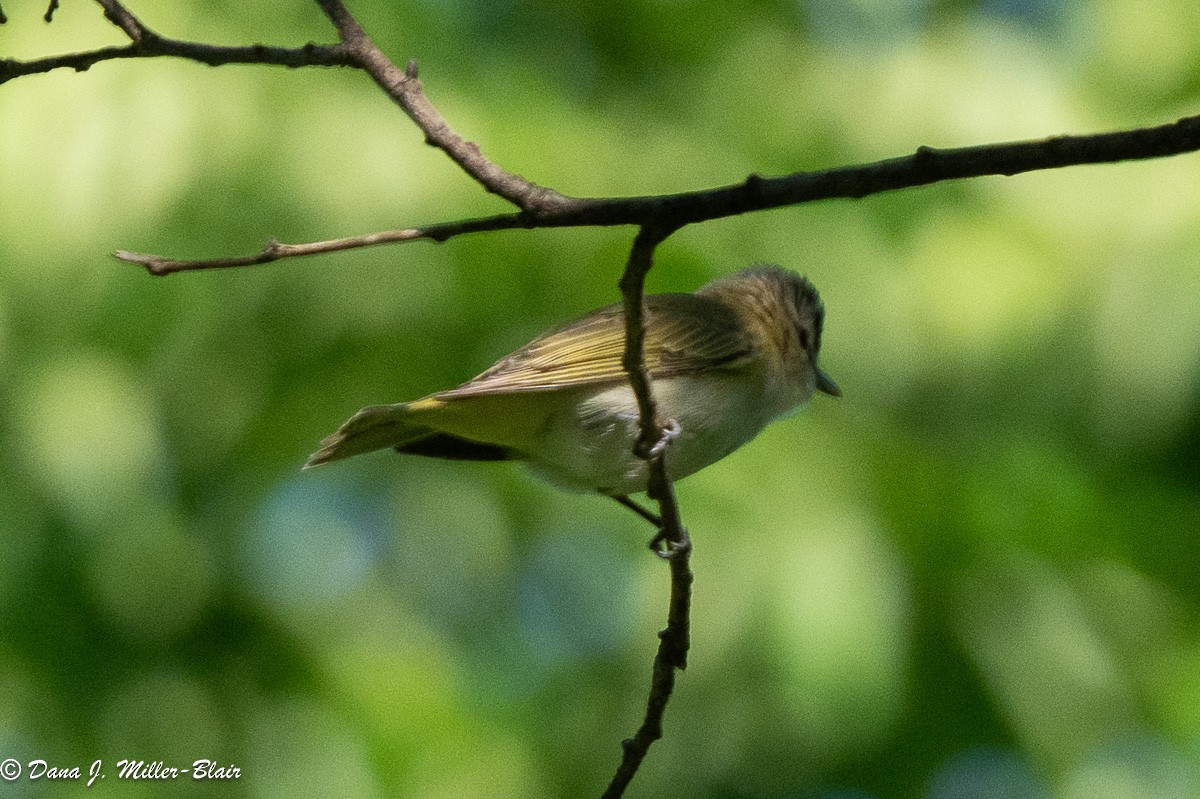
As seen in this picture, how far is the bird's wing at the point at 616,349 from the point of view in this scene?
3.80 metres

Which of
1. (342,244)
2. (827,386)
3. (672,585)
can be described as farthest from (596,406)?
(342,244)

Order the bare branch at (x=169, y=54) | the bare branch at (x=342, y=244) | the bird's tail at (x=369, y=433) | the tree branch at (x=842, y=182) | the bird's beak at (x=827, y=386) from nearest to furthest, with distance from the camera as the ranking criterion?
1. the tree branch at (x=842, y=182)
2. the bare branch at (x=342, y=244)
3. the bare branch at (x=169, y=54)
4. the bird's tail at (x=369, y=433)
5. the bird's beak at (x=827, y=386)

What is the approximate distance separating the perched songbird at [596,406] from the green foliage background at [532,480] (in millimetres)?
513

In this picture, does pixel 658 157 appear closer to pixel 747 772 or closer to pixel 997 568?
pixel 997 568

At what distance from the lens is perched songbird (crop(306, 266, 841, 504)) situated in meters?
3.78

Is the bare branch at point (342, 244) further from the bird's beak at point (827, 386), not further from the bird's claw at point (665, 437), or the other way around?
the bird's beak at point (827, 386)

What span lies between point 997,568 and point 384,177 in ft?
8.49

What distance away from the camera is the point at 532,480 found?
4.89m

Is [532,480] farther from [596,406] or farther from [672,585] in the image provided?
[672,585]

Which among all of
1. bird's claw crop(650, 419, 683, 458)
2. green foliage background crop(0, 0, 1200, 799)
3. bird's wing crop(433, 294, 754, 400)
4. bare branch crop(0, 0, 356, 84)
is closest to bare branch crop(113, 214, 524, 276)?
bare branch crop(0, 0, 356, 84)

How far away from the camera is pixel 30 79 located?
4.71 m

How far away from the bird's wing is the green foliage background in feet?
1.67

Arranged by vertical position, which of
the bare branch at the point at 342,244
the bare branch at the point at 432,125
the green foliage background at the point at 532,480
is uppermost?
the bare branch at the point at 432,125

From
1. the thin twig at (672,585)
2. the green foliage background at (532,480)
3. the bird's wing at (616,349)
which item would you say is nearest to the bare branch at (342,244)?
the thin twig at (672,585)
